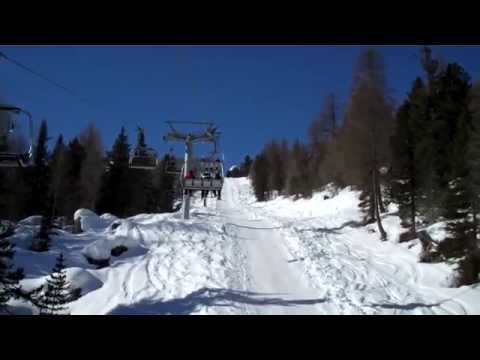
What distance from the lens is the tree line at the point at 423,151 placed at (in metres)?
11.4

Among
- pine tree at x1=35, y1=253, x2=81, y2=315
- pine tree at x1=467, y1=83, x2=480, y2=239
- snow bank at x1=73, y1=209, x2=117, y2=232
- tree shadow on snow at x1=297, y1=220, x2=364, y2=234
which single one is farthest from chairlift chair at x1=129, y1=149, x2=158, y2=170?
pine tree at x1=467, y1=83, x2=480, y2=239

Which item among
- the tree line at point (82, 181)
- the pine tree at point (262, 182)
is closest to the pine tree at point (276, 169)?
the pine tree at point (262, 182)

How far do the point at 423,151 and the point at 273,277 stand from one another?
426 inches

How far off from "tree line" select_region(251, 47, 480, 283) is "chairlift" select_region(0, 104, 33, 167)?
1146cm

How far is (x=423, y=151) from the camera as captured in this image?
1658 centimetres

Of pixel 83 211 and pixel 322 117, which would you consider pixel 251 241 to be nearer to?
pixel 83 211

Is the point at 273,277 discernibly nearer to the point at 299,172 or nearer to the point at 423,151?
the point at 423,151

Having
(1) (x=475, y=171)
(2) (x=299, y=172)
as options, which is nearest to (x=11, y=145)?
(1) (x=475, y=171)

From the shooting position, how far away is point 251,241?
1515cm

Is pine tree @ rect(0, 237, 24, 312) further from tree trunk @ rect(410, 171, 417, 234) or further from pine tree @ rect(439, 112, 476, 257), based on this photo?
tree trunk @ rect(410, 171, 417, 234)

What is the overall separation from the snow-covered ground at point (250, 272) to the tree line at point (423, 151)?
1248 millimetres
